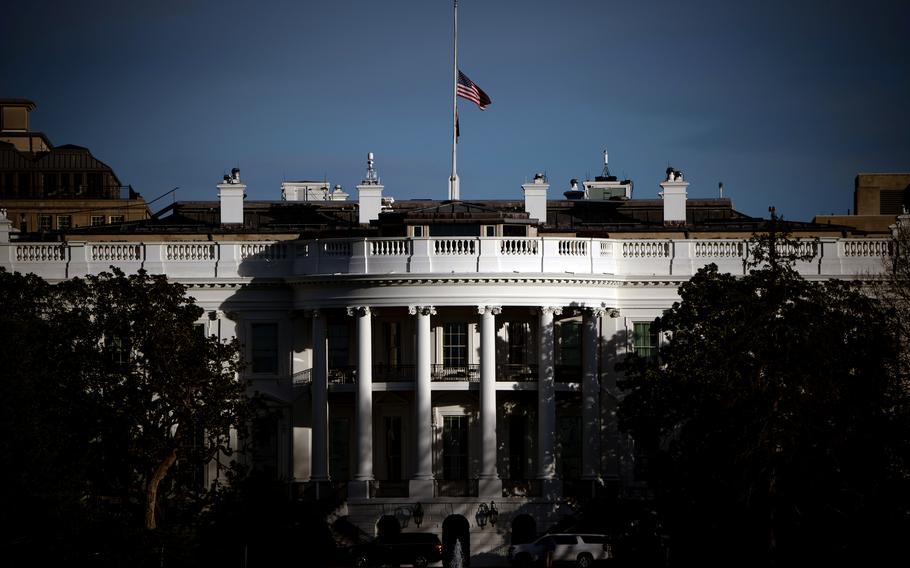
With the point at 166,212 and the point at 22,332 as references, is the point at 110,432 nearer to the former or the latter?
the point at 22,332

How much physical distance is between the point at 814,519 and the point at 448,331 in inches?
1026

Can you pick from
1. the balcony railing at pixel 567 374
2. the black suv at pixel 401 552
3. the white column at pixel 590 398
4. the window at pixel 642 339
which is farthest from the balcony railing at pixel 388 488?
the window at pixel 642 339

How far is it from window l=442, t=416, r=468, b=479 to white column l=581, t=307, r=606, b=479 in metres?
5.05

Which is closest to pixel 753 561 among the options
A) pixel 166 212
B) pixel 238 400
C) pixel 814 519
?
pixel 814 519

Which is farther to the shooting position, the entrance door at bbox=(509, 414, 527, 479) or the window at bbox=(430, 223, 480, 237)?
the entrance door at bbox=(509, 414, 527, 479)

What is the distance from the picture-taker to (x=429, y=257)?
94.4 m

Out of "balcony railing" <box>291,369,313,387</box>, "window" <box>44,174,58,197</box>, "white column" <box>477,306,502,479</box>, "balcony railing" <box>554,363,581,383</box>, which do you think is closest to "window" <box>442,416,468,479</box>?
"white column" <box>477,306,502,479</box>

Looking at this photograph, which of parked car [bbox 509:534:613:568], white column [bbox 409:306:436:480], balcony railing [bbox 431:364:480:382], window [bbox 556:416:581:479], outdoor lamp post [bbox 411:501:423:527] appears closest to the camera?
parked car [bbox 509:534:613:568]

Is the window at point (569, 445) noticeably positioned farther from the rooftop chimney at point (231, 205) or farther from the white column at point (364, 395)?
the rooftop chimney at point (231, 205)

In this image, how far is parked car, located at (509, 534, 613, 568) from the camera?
87519 mm

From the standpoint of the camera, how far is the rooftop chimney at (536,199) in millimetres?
103750

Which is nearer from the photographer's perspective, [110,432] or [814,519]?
[814,519]

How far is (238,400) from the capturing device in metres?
85.2

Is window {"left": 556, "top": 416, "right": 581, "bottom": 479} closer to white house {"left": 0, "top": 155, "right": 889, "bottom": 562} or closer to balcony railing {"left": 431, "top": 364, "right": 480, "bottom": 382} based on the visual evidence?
white house {"left": 0, "top": 155, "right": 889, "bottom": 562}
